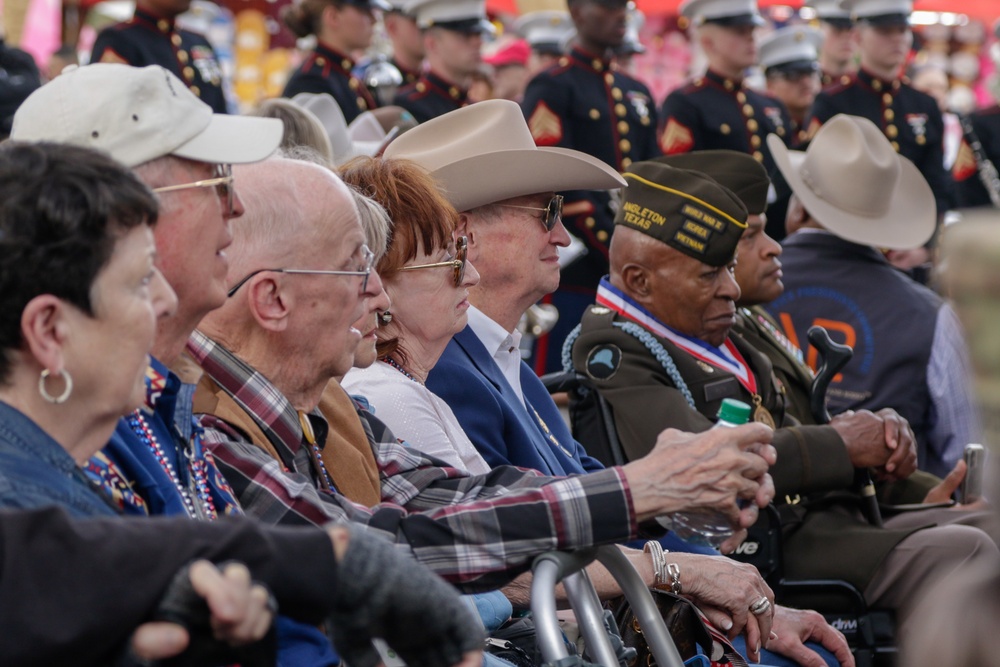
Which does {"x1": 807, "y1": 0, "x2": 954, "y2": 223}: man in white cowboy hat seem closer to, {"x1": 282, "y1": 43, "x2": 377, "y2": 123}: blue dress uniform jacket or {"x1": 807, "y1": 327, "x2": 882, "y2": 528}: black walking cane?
{"x1": 282, "y1": 43, "x2": 377, "y2": 123}: blue dress uniform jacket

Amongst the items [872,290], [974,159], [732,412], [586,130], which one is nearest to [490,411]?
[732,412]

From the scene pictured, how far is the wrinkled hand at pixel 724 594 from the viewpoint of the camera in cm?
292

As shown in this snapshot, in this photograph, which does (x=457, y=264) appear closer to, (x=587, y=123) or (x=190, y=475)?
(x=190, y=475)

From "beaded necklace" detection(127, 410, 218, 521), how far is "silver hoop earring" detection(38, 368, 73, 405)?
1.09 ft

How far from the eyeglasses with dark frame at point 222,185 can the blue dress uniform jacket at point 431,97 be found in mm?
5999

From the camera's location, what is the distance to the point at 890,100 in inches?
371

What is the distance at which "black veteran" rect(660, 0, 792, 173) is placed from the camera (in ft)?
28.5

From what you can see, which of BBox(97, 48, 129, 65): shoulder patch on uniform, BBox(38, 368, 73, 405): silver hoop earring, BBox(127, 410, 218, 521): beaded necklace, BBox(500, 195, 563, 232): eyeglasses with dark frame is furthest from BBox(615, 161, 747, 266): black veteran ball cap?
BBox(97, 48, 129, 65): shoulder patch on uniform

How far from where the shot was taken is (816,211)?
5.29 m

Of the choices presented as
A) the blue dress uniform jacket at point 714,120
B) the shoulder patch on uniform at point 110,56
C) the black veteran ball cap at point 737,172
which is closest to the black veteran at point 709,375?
the black veteran ball cap at point 737,172

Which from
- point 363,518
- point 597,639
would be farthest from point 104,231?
point 597,639

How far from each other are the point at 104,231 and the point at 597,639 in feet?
3.29

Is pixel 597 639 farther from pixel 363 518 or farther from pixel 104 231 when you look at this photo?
pixel 104 231

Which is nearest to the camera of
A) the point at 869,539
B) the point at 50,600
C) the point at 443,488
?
the point at 50,600
